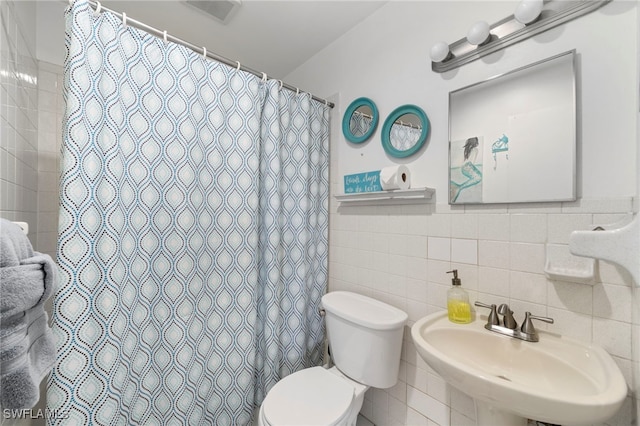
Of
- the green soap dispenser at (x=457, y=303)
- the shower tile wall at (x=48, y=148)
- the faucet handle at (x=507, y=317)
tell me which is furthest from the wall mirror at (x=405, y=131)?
the shower tile wall at (x=48, y=148)

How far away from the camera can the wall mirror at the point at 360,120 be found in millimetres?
1563

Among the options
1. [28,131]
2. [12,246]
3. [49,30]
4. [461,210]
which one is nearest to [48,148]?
[28,131]

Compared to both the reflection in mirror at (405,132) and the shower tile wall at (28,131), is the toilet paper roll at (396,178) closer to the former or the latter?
the reflection in mirror at (405,132)

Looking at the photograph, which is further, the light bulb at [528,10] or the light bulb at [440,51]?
the light bulb at [440,51]

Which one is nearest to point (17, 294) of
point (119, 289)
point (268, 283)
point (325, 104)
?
point (119, 289)

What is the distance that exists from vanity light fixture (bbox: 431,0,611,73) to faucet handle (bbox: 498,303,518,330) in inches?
40.5

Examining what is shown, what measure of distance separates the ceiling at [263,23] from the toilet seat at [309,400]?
6.55 feet

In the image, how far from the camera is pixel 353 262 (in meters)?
1.67

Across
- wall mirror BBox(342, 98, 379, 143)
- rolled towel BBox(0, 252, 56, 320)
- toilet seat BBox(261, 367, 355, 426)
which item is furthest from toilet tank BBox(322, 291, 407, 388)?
rolled towel BBox(0, 252, 56, 320)

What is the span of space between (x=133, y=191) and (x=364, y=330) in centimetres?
119

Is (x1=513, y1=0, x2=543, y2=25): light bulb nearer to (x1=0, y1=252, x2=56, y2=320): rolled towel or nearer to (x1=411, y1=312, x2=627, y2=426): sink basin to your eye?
(x1=411, y1=312, x2=627, y2=426): sink basin

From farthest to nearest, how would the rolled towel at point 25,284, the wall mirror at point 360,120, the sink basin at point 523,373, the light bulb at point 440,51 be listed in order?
the wall mirror at point 360,120, the light bulb at point 440,51, the sink basin at point 523,373, the rolled towel at point 25,284

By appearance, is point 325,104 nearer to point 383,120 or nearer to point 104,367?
point 383,120

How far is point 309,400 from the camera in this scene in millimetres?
1175
